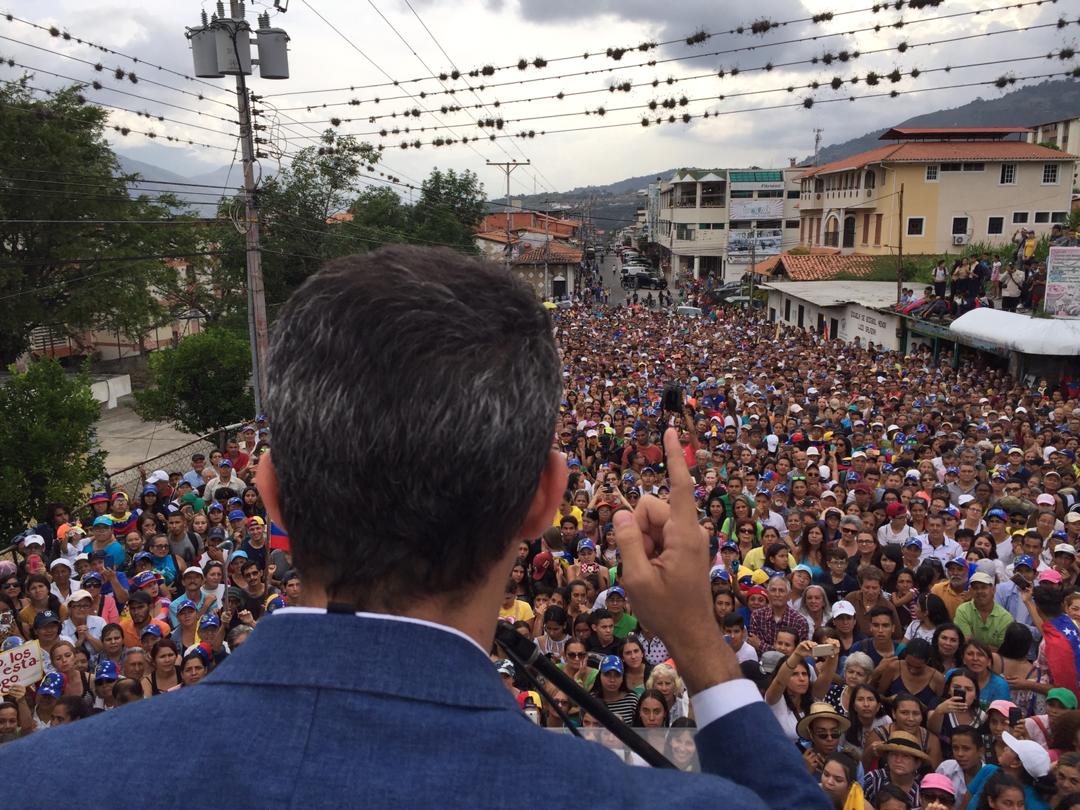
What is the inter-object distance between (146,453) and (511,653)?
80.7 ft

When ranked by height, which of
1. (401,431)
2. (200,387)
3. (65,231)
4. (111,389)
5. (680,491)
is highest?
(65,231)

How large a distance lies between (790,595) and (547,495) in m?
5.40

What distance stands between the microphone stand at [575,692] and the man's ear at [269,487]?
324mm

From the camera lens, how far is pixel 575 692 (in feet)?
3.78

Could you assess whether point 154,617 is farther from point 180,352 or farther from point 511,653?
point 180,352

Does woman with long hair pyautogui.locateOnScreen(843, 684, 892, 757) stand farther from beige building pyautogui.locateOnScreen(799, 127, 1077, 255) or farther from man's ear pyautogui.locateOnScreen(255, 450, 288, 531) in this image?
beige building pyautogui.locateOnScreen(799, 127, 1077, 255)

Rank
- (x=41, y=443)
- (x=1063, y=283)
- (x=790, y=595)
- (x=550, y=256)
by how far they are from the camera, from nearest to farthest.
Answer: (x=790, y=595) → (x=41, y=443) → (x=1063, y=283) → (x=550, y=256)

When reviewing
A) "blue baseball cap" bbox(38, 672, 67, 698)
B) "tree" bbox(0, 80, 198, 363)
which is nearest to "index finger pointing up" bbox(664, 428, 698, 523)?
"blue baseball cap" bbox(38, 672, 67, 698)

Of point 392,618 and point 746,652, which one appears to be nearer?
point 392,618

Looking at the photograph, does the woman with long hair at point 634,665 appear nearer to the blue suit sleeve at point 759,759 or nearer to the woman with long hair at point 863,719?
the woman with long hair at point 863,719

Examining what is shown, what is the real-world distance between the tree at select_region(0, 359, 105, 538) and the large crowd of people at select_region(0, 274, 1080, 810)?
4.35 ft

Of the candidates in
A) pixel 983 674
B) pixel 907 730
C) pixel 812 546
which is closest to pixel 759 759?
pixel 907 730

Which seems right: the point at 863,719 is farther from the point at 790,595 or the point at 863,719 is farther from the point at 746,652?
the point at 790,595

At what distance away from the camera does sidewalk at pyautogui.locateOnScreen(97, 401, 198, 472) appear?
22719 millimetres
